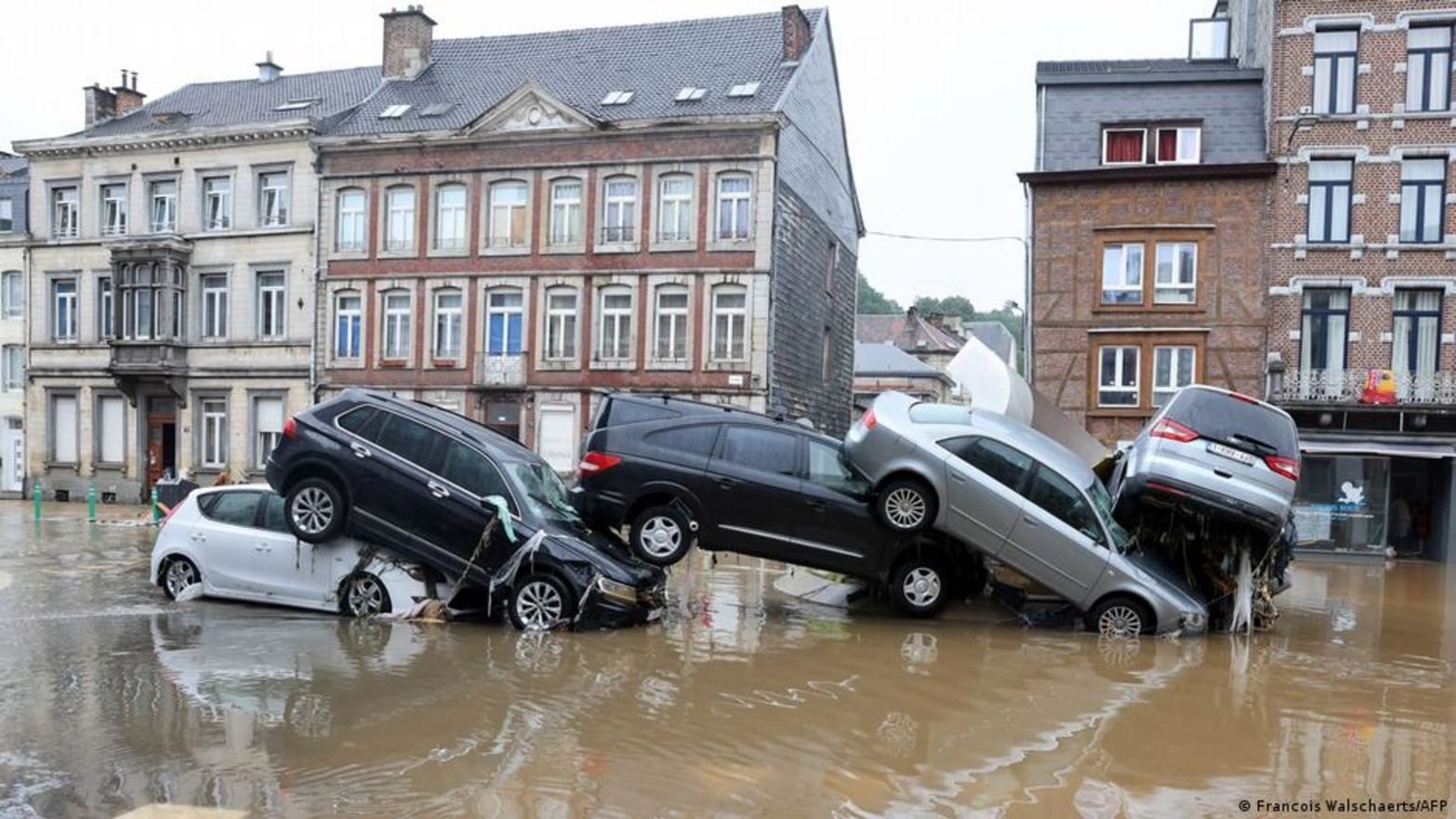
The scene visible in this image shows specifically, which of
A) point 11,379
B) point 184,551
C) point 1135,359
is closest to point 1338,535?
point 1135,359

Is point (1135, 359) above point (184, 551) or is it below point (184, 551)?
above

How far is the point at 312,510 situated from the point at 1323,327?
22.1 meters

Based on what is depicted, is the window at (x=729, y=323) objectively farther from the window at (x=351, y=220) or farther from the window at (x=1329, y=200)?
the window at (x=1329, y=200)

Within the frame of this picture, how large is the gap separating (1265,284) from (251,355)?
2592 centimetres

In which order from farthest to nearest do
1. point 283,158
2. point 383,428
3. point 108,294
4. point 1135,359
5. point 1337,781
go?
point 108,294 → point 283,158 → point 1135,359 → point 383,428 → point 1337,781

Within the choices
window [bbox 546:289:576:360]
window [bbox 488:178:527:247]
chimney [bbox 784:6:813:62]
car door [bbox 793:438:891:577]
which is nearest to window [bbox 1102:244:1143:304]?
chimney [bbox 784:6:813:62]

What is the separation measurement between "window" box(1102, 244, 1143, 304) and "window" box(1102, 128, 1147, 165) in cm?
199

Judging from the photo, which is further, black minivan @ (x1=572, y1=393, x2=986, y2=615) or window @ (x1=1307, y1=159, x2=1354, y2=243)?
window @ (x1=1307, y1=159, x2=1354, y2=243)

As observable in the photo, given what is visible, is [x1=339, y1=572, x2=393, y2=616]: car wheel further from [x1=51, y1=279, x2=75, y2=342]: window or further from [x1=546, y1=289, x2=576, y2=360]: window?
[x1=51, y1=279, x2=75, y2=342]: window

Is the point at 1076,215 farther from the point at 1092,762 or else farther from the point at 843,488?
the point at 1092,762

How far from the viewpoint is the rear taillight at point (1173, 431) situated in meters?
10.8

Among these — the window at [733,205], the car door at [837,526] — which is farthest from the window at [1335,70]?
the car door at [837,526]

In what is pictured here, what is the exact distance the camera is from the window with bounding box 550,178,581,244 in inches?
1125

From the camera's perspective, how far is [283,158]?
30875 mm
